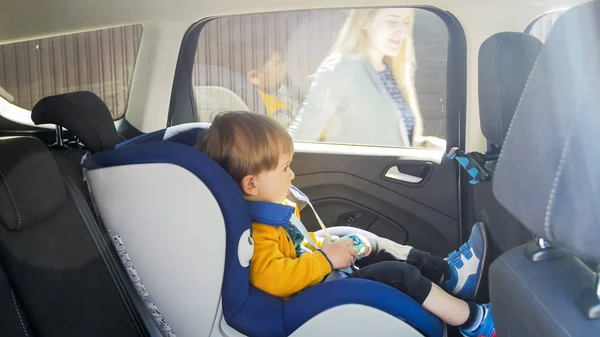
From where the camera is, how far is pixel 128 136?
268 cm

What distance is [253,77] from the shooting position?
2.64 metres

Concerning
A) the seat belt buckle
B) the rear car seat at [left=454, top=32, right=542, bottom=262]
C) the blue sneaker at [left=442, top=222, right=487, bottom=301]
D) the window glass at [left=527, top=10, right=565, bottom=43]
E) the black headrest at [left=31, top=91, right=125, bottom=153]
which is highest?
the window glass at [left=527, top=10, right=565, bottom=43]

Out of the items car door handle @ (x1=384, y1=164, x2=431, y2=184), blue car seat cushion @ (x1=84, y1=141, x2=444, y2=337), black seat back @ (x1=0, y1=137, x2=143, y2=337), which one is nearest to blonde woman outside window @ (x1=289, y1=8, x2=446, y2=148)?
car door handle @ (x1=384, y1=164, x2=431, y2=184)

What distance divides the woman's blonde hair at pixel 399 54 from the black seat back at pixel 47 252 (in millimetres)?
1280

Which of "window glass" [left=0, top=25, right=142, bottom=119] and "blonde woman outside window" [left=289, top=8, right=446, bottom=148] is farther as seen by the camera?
"window glass" [left=0, top=25, right=142, bottom=119]

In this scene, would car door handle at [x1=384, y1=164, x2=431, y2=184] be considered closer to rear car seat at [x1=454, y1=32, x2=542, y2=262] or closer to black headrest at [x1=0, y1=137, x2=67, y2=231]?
rear car seat at [x1=454, y1=32, x2=542, y2=262]

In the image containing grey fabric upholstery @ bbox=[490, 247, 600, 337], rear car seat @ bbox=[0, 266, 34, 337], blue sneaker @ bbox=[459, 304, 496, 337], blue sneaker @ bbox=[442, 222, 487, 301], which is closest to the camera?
grey fabric upholstery @ bbox=[490, 247, 600, 337]

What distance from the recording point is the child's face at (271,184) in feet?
5.57

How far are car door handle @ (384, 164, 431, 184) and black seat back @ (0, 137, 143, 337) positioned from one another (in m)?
1.17

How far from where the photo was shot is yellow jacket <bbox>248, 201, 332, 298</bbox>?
1.60 m

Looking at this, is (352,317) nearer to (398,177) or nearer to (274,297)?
(274,297)

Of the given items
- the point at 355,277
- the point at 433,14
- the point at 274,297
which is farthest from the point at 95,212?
the point at 433,14

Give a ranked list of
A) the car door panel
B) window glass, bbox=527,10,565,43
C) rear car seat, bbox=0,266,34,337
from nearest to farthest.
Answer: rear car seat, bbox=0,266,34,337 < window glass, bbox=527,10,565,43 < the car door panel

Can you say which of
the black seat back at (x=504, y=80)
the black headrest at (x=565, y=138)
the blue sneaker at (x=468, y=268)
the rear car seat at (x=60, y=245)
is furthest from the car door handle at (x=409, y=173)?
the black headrest at (x=565, y=138)
